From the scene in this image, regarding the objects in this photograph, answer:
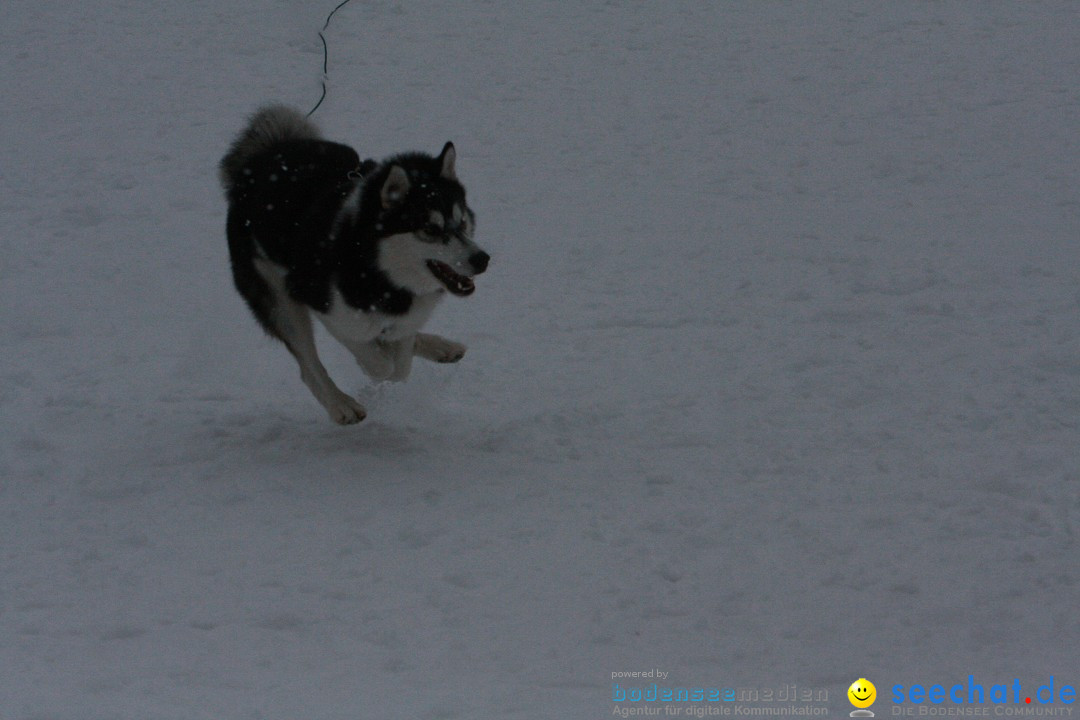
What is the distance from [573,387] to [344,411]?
141 cm

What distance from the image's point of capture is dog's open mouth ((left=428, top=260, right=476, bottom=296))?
484 centimetres

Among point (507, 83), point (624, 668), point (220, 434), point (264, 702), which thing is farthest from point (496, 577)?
point (507, 83)

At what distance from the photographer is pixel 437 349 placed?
5.76 m

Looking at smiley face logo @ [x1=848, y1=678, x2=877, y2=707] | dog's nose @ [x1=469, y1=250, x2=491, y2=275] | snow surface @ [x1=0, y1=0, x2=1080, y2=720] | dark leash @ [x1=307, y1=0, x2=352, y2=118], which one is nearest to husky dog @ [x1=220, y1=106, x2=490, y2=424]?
dog's nose @ [x1=469, y1=250, x2=491, y2=275]

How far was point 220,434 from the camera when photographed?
5574mm

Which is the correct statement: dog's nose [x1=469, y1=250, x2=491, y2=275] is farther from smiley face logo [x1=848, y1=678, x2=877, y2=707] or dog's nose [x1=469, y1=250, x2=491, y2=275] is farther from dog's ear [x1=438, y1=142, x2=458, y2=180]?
smiley face logo [x1=848, y1=678, x2=877, y2=707]

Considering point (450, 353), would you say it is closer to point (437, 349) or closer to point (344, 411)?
point (437, 349)

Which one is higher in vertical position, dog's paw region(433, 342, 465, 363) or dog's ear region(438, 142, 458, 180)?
dog's ear region(438, 142, 458, 180)

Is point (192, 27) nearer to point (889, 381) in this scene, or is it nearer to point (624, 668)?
point (889, 381)

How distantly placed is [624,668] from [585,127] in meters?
7.22

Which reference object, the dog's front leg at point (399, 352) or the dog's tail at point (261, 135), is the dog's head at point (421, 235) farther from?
the dog's tail at point (261, 135)

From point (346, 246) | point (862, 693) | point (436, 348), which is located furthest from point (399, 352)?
point (862, 693)

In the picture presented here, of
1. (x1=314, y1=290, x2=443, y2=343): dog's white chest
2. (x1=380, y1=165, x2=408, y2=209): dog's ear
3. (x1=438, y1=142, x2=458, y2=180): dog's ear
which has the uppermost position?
(x1=438, y1=142, x2=458, y2=180): dog's ear

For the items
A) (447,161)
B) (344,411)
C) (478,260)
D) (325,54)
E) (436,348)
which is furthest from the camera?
(325,54)
